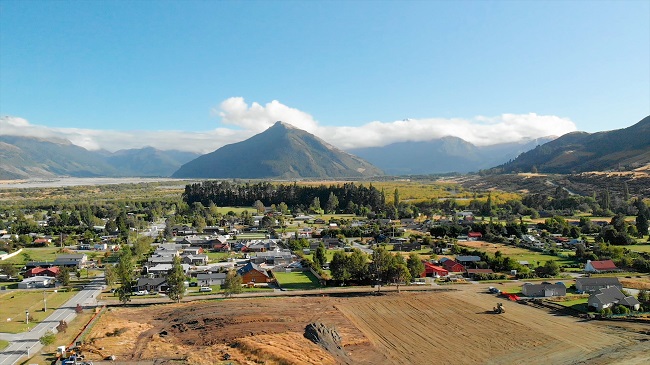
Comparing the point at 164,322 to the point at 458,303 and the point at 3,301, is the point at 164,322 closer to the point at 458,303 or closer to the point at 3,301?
the point at 3,301

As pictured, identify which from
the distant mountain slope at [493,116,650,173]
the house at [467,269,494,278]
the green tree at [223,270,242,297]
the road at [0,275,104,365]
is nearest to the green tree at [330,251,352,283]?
the green tree at [223,270,242,297]

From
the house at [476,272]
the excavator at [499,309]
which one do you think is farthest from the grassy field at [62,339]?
the house at [476,272]

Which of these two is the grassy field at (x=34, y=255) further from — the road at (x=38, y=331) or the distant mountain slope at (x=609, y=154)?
the distant mountain slope at (x=609, y=154)

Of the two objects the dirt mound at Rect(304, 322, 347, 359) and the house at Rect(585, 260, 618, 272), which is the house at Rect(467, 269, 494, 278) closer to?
the house at Rect(585, 260, 618, 272)

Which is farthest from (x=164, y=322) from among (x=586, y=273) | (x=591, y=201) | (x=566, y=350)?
(x=591, y=201)

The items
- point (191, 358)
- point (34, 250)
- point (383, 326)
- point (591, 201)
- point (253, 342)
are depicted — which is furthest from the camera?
point (591, 201)

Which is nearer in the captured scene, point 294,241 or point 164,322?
point 164,322
